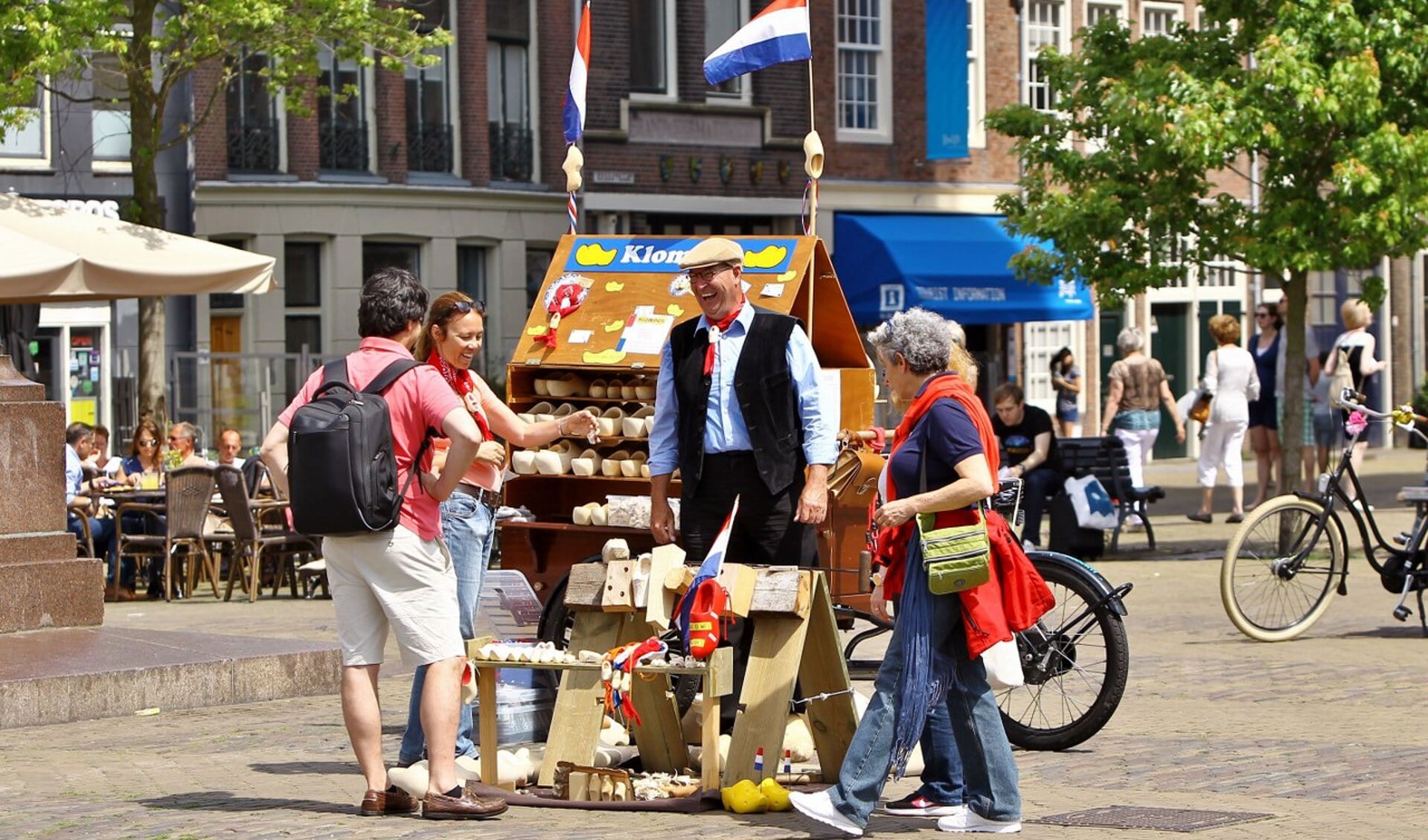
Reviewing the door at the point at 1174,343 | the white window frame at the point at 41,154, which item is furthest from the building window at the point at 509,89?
the door at the point at 1174,343

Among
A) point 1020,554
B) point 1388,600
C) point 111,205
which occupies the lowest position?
point 1388,600

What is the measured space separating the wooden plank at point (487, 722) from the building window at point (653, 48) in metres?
23.4

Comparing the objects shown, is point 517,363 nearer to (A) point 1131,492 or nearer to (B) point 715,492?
(B) point 715,492

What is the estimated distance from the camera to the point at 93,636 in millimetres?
11812

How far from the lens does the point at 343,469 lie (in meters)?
7.27

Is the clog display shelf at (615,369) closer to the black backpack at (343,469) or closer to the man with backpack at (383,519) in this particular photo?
the man with backpack at (383,519)

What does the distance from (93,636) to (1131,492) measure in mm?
10103

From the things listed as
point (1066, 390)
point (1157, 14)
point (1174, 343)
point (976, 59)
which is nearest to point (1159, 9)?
point (1157, 14)

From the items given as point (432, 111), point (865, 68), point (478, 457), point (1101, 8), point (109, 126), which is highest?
point (1101, 8)

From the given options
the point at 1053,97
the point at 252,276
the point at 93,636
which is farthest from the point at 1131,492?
the point at 1053,97

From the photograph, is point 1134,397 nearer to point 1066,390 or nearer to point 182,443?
point 1066,390

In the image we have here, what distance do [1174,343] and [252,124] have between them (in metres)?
15.4

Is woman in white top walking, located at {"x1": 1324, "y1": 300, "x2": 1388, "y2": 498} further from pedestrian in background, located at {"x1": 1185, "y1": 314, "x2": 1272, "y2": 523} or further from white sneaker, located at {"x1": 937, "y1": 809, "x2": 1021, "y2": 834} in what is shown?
white sneaker, located at {"x1": 937, "y1": 809, "x2": 1021, "y2": 834}

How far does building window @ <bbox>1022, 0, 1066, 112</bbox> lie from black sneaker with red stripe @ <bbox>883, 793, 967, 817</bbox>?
27.8 metres
